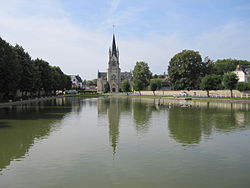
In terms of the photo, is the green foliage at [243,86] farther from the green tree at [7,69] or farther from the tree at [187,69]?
the green tree at [7,69]

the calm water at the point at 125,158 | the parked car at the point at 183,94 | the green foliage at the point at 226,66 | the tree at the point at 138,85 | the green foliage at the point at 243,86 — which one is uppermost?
the green foliage at the point at 226,66

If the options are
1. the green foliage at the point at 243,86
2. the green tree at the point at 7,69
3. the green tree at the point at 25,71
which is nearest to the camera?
the green tree at the point at 7,69

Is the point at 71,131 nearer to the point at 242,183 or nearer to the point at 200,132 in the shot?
the point at 200,132

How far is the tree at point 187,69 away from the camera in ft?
263

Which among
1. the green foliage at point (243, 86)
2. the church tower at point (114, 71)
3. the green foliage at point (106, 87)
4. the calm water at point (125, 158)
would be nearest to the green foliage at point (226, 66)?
the green foliage at point (243, 86)

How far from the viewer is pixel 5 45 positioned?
4572 centimetres

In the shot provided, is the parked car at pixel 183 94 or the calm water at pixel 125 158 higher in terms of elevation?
the parked car at pixel 183 94

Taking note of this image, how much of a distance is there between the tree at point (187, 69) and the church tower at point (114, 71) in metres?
74.7

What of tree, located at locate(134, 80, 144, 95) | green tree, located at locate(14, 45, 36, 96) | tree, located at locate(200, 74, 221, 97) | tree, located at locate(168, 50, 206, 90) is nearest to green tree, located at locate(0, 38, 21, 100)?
green tree, located at locate(14, 45, 36, 96)

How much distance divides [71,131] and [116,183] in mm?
11130

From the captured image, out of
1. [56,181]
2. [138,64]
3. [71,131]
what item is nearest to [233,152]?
[56,181]

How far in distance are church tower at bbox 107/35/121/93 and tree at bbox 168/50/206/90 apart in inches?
2943

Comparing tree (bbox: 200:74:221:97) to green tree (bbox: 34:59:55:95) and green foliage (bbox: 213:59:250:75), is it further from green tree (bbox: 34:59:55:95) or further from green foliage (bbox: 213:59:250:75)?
green foliage (bbox: 213:59:250:75)

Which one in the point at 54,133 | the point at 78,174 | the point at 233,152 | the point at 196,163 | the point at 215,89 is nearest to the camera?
the point at 78,174
